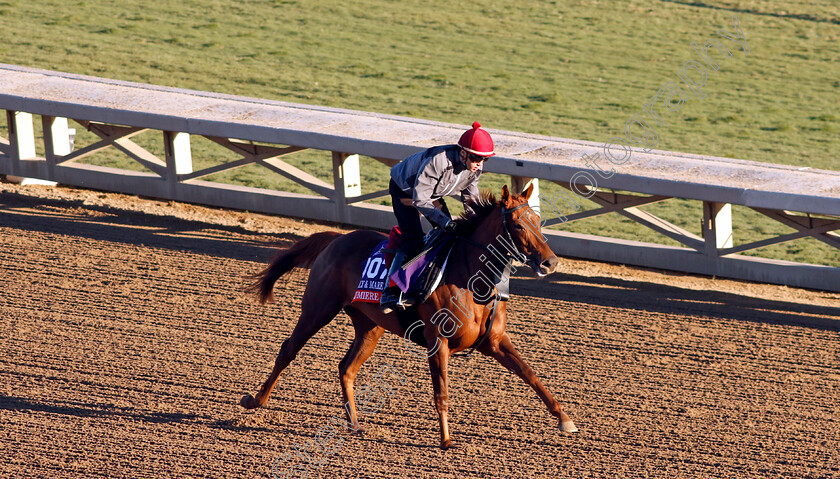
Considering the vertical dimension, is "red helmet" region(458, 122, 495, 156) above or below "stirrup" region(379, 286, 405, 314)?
above

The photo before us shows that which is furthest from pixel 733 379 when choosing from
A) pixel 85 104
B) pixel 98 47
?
pixel 98 47

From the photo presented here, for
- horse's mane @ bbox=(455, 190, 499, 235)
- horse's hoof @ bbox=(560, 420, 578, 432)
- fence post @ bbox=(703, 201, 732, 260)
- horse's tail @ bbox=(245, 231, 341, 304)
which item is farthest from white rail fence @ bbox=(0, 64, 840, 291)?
horse's hoof @ bbox=(560, 420, 578, 432)

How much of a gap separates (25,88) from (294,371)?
5.73m

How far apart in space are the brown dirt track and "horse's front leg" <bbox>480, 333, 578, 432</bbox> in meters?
0.17

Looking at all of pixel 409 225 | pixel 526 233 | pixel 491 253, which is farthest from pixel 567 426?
pixel 409 225

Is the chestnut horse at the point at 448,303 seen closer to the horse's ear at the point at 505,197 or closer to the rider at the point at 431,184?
the horse's ear at the point at 505,197

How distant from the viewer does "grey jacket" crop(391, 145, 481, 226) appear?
5555mm

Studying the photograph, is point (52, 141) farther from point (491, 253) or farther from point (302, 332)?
point (491, 253)

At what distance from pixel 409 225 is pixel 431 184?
36 centimetres

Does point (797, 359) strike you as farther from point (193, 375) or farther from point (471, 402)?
point (193, 375)

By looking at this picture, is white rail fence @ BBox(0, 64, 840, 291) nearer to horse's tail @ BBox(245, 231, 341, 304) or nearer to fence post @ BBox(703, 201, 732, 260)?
fence post @ BBox(703, 201, 732, 260)

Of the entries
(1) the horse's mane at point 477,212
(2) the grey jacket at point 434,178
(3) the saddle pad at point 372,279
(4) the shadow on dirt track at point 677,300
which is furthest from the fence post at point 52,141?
(1) the horse's mane at point 477,212

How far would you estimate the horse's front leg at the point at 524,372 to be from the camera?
5.62 meters

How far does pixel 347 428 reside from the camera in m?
5.91
